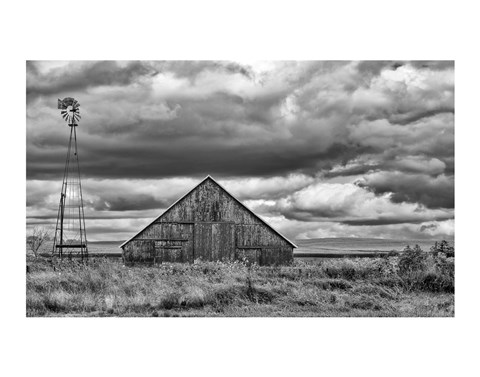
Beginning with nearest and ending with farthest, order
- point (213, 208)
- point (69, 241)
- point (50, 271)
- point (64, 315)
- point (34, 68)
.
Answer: point (64, 315), point (34, 68), point (50, 271), point (69, 241), point (213, 208)

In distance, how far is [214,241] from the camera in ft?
95.0

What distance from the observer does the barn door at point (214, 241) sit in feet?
94.4

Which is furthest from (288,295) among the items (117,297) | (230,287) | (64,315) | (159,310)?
(64,315)

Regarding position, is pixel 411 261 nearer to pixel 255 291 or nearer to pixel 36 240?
pixel 255 291

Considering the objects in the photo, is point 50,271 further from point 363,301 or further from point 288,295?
point 363,301

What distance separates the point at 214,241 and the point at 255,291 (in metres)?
10.6

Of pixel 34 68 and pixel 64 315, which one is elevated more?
pixel 34 68

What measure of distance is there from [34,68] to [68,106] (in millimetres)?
2466

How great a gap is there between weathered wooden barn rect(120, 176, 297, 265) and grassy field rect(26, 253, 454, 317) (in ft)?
15.7

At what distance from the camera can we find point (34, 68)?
19297 mm

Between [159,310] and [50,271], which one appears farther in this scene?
[50,271]

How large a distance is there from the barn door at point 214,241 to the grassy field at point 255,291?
464 cm

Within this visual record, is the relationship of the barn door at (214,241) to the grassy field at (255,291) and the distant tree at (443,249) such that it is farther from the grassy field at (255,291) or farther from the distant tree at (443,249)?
the distant tree at (443,249)

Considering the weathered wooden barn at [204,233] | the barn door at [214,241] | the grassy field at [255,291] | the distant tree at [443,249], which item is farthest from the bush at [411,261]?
the barn door at [214,241]
